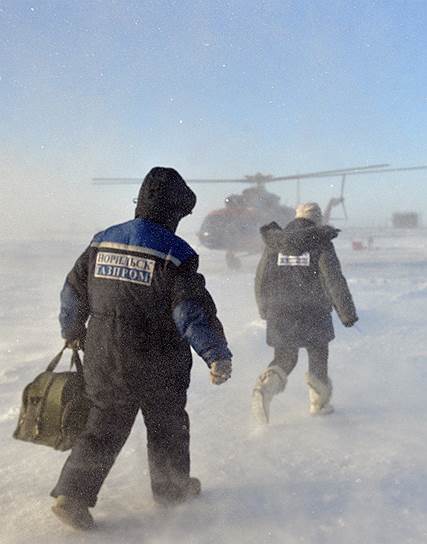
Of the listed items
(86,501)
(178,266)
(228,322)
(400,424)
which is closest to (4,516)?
(86,501)

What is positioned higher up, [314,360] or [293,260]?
[293,260]

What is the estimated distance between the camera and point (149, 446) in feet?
9.37

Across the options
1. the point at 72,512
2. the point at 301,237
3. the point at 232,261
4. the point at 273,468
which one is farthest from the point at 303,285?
the point at 232,261

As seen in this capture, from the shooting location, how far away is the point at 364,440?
12.6 ft

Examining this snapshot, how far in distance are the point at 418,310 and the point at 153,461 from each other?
26.1 feet

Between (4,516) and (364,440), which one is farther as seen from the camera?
(364,440)

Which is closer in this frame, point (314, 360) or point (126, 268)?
point (126, 268)

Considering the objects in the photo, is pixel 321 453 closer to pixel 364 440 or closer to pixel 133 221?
pixel 364 440

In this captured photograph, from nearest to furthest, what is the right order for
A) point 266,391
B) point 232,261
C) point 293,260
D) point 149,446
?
point 149,446 → point 266,391 → point 293,260 → point 232,261

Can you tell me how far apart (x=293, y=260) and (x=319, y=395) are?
115cm

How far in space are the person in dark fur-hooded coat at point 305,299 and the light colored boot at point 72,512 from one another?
1.92 metres

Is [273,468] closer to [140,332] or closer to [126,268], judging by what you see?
[140,332]

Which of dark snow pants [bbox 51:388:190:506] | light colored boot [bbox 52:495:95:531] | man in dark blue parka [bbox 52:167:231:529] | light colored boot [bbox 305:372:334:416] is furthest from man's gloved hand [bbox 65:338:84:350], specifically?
light colored boot [bbox 305:372:334:416]

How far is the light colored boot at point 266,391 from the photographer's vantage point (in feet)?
13.6
